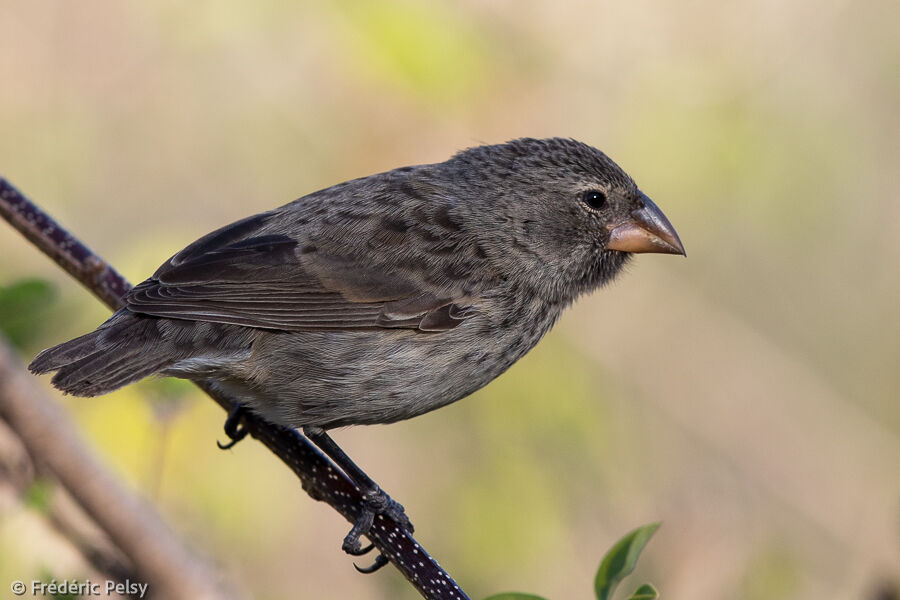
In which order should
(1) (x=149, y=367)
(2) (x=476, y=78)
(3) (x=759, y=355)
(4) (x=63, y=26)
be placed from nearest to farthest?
1. (1) (x=149, y=367)
2. (2) (x=476, y=78)
3. (3) (x=759, y=355)
4. (4) (x=63, y=26)

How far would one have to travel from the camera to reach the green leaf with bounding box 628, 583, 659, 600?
2.37 meters

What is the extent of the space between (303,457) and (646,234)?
1.60 metres

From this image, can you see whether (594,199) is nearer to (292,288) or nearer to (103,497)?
(292,288)

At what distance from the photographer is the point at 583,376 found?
17.9ft

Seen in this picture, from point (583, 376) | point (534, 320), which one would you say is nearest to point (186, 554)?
point (534, 320)

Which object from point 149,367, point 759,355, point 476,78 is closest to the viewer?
point 149,367

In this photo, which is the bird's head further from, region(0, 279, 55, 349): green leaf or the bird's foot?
region(0, 279, 55, 349): green leaf

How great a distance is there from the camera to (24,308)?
10.3 feet

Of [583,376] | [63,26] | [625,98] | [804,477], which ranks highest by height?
[63,26]

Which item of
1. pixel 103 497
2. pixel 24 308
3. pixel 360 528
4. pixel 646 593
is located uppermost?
pixel 24 308

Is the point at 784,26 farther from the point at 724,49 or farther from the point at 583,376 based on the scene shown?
the point at 583,376

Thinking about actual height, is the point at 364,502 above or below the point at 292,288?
below

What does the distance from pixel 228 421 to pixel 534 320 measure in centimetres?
132

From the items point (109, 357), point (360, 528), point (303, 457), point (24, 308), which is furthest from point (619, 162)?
point (24, 308)
